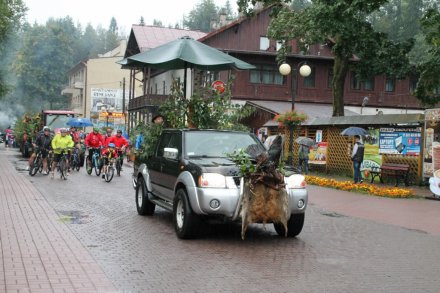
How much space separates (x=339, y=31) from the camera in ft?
79.7

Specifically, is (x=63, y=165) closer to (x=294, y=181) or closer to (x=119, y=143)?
(x=119, y=143)

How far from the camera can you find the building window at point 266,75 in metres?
39.1

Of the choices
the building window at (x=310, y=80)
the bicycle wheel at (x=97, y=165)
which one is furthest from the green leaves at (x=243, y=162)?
the building window at (x=310, y=80)

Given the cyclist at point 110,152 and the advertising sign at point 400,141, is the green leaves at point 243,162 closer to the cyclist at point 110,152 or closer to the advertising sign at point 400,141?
the cyclist at point 110,152

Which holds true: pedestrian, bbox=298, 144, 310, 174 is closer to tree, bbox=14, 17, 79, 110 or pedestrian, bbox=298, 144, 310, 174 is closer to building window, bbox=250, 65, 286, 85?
building window, bbox=250, 65, 286, 85

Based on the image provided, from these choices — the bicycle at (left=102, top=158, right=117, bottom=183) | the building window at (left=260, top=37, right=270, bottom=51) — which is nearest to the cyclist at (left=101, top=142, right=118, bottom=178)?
the bicycle at (left=102, top=158, right=117, bottom=183)

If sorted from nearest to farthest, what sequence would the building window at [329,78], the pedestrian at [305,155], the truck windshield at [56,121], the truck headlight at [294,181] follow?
the truck headlight at [294,181] → the pedestrian at [305,155] → the truck windshield at [56,121] → the building window at [329,78]

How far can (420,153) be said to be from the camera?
1923cm

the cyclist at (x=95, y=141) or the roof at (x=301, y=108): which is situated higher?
the roof at (x=301, y=108)

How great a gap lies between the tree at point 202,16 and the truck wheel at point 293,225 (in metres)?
111

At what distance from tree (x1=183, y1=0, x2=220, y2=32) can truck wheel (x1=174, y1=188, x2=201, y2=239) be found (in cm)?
11130

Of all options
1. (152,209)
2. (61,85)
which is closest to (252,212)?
(152,209)

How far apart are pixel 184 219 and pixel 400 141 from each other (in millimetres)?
13764

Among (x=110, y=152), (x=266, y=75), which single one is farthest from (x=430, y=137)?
(x=266, y=75)
